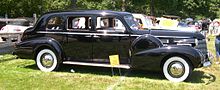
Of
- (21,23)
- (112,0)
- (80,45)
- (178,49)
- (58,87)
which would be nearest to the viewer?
(58,87)

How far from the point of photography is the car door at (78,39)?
1033 cm

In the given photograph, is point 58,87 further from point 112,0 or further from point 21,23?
point 112,0

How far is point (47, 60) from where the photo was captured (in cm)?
1084

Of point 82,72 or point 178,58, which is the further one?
point 82,72

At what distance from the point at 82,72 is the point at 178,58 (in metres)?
2.80

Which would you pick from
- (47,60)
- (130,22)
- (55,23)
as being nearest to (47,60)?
(47,60)

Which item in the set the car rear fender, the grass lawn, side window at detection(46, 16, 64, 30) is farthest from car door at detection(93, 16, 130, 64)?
side window at detection(46, 16, 64, 30)

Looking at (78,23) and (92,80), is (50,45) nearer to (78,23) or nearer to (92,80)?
(78,23)

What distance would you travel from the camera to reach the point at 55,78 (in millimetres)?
9828

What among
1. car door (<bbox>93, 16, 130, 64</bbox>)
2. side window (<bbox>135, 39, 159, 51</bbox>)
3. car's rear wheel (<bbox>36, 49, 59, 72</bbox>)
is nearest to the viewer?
side window (<bbox>135, 39, 159, 51</bbox>)

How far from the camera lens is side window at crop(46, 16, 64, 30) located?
10.6 meters

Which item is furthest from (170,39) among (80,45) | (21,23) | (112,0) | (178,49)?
(112,0)

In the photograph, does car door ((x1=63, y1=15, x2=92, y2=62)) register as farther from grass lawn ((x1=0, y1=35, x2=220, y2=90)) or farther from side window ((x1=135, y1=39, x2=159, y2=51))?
side window ((x1=135, y1=39, x2=159, y2=51))

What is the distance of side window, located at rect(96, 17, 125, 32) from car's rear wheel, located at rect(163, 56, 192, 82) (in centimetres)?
158
